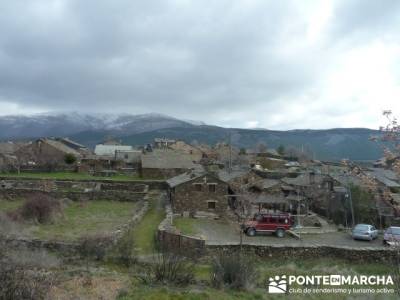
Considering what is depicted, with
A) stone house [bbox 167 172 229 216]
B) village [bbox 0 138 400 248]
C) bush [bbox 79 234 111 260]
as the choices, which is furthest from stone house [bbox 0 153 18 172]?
bush [bbox 79 234 111 260]

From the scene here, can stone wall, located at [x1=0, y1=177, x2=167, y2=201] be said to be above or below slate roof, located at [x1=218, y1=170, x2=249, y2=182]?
below

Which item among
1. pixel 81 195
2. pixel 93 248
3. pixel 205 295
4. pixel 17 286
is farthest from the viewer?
pixel 81 195

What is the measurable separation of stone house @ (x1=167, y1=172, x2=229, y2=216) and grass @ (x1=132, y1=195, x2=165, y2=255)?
1792mm

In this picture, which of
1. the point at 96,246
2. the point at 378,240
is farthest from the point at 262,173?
the point at 96,246

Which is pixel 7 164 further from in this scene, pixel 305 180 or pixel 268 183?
pixel 305 180

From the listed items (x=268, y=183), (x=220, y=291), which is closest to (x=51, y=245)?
(x=220, y=291)

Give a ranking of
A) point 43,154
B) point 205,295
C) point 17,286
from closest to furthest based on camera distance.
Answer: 1. point 17,286
2. point 205,295
3. point 43,154

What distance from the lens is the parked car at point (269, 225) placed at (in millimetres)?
27938

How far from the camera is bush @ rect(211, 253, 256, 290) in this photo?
13102 mm

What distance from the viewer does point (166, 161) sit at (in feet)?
186

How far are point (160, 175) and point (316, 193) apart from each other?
21.1 m

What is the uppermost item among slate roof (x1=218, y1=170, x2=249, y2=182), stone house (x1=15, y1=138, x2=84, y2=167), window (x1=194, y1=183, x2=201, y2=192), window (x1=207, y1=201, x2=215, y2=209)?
stone house (x1=15, y1=138, x2=84, y2=167)

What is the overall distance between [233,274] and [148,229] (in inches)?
552

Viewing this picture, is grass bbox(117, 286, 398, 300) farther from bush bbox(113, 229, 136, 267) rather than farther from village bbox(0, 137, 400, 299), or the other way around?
bush bbox(113, 229, 136, 267)
